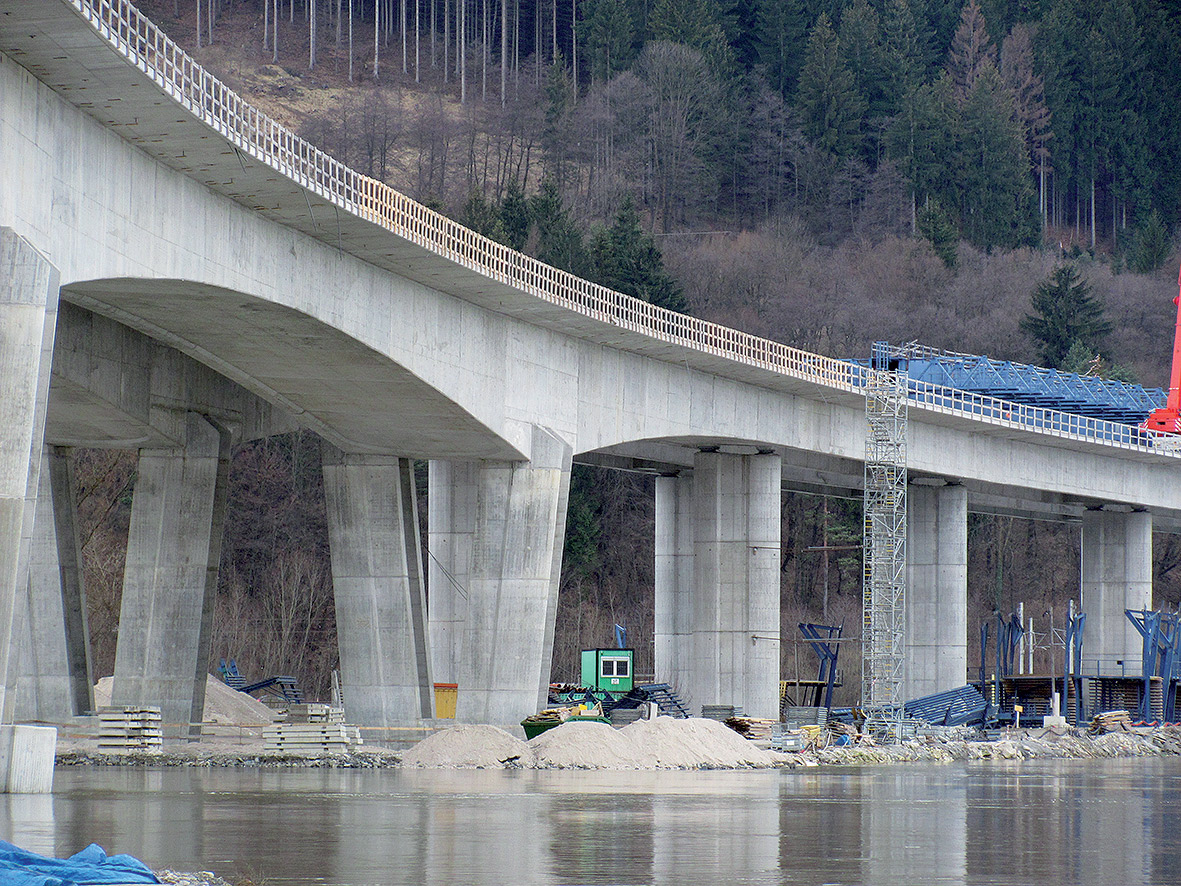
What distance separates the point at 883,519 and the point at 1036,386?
1797 cm

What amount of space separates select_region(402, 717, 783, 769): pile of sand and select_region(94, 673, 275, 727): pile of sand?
69.5 ft

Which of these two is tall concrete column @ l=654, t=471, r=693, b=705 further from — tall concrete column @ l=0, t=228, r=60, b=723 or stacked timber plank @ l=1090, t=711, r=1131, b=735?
tall concrete column @ l=0, t=228, r=60, b=723

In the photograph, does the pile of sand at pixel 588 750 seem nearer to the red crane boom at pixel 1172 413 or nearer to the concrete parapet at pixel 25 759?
the concrete parapet at pixel 25 759

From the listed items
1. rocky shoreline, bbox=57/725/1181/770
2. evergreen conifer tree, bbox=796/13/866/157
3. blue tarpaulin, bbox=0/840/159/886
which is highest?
evergreen conifer tree, bbox=796/13/866/157

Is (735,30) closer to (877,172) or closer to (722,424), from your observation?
(877,172)

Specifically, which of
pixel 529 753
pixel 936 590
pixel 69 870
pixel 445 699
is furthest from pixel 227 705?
pixel 69 870

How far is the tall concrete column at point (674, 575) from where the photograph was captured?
68438 mm

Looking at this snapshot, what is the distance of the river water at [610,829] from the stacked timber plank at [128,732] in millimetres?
7160

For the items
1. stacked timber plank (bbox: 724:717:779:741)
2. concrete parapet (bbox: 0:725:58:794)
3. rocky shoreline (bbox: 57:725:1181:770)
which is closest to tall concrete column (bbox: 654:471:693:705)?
rocky shoreline (bbox: 57:725:1181:770)

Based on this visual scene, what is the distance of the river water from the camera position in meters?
15.9

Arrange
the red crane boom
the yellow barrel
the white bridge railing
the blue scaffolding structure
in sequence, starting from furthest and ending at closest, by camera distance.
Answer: the red crane boom, the blue scaffolding structure, the yellow barrel, the white bridge railing

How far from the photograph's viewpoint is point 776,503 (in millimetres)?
62188

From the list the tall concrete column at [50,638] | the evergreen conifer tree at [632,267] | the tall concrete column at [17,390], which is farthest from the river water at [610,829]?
the evergreen conifer tree at [632,267]

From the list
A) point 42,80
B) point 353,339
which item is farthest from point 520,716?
point 42,80
